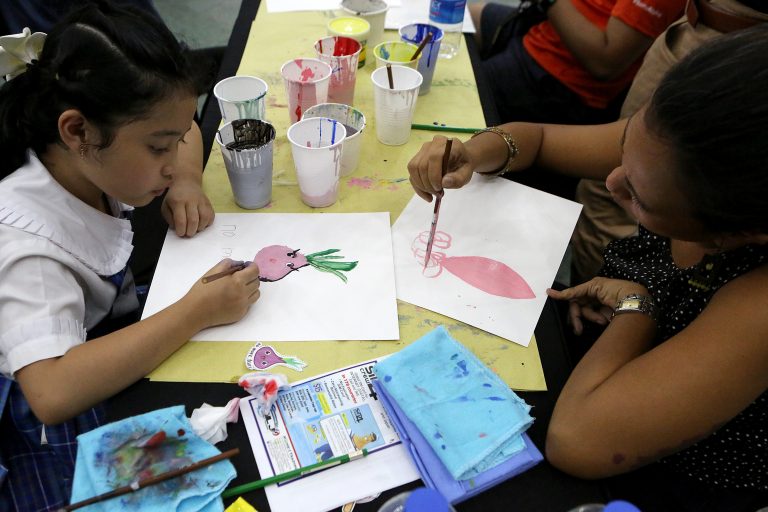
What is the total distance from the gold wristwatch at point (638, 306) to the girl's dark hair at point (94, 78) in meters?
0.79

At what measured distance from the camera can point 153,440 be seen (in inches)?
26.6

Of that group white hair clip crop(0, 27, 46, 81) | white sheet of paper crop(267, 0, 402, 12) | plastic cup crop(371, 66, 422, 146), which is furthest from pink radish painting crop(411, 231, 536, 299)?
white sheet of paper crop(267, 0, 402, 12)

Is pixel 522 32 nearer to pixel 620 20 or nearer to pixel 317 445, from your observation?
pixel 620 20

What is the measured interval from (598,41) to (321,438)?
1.39 metres

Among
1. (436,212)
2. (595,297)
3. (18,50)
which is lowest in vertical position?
(595,297)

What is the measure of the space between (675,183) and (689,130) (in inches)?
2.9

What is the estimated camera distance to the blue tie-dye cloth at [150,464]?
0.63 m

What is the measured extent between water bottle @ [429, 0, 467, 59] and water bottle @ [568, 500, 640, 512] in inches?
48.9

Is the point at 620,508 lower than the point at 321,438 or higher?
higher

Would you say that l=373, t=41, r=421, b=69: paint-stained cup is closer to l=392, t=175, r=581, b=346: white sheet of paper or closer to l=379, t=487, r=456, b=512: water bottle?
l=392, t=175, r=581, b=346: white sheet of paper

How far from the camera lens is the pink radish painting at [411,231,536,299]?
93 centimetres

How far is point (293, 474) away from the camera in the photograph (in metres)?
0.66

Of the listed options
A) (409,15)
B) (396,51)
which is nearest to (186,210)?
(396,51)

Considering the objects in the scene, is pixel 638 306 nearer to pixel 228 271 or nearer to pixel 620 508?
pixel 620 508
